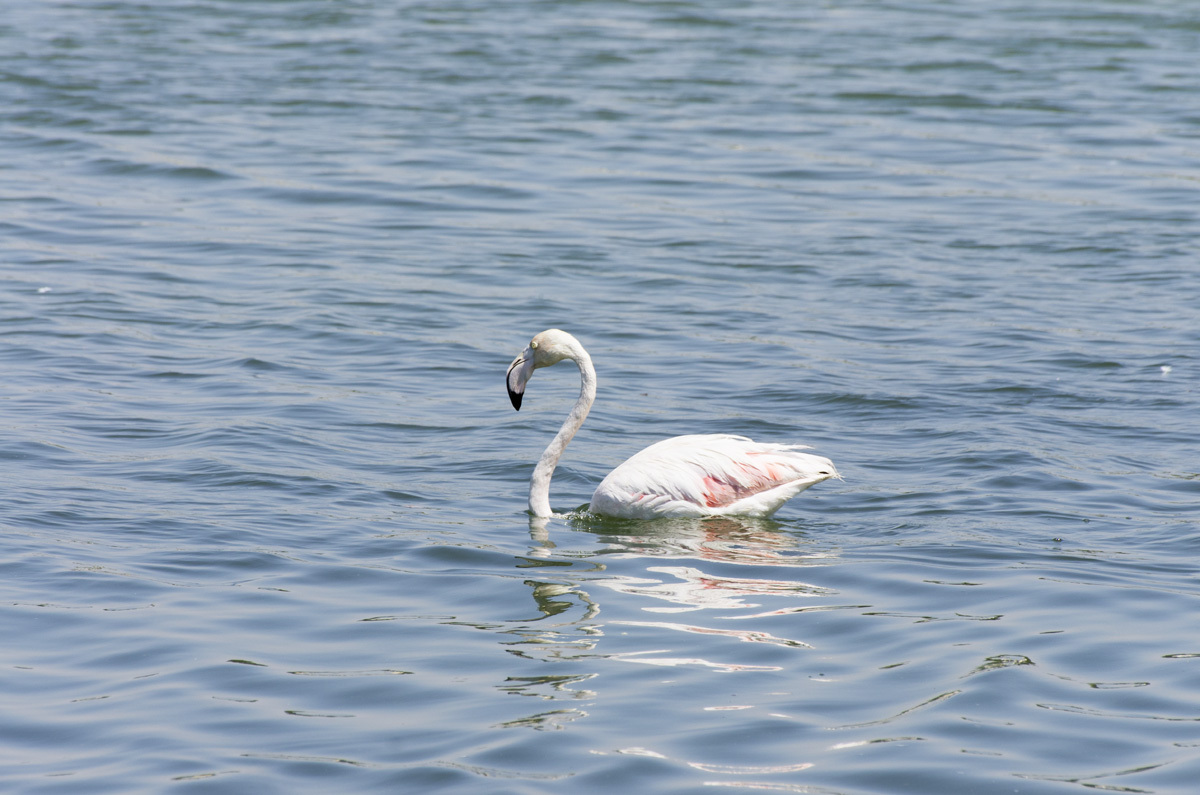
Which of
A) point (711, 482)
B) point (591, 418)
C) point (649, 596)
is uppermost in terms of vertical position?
point (711, 482)

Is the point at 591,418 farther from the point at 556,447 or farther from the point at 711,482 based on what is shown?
the point at 711,482

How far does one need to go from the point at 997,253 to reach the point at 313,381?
6.73 metres

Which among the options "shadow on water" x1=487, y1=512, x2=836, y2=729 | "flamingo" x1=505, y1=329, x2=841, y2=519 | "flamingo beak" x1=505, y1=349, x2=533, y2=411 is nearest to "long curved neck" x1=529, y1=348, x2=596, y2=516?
"flamingo" x1=505, y1=329, x2=841, y2=519

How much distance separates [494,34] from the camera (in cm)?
2453

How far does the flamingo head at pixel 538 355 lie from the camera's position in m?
8.49

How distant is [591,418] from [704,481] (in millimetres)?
2135

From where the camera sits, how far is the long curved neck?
822 centimetres

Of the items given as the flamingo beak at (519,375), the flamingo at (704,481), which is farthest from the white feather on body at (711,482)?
the flamingo beak at (519,375)

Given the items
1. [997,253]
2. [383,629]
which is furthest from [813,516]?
[997,253]

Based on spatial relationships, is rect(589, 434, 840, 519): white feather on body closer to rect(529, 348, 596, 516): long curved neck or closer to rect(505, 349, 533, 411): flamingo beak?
rect(529, 348, 596, 516): long curved neck

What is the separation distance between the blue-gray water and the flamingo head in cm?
67

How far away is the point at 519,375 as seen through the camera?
8516 millimetres

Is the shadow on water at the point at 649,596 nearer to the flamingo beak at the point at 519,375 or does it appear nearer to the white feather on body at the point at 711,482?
the white feather on body at the point at 711,482

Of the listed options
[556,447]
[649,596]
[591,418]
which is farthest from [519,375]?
[649,596]
